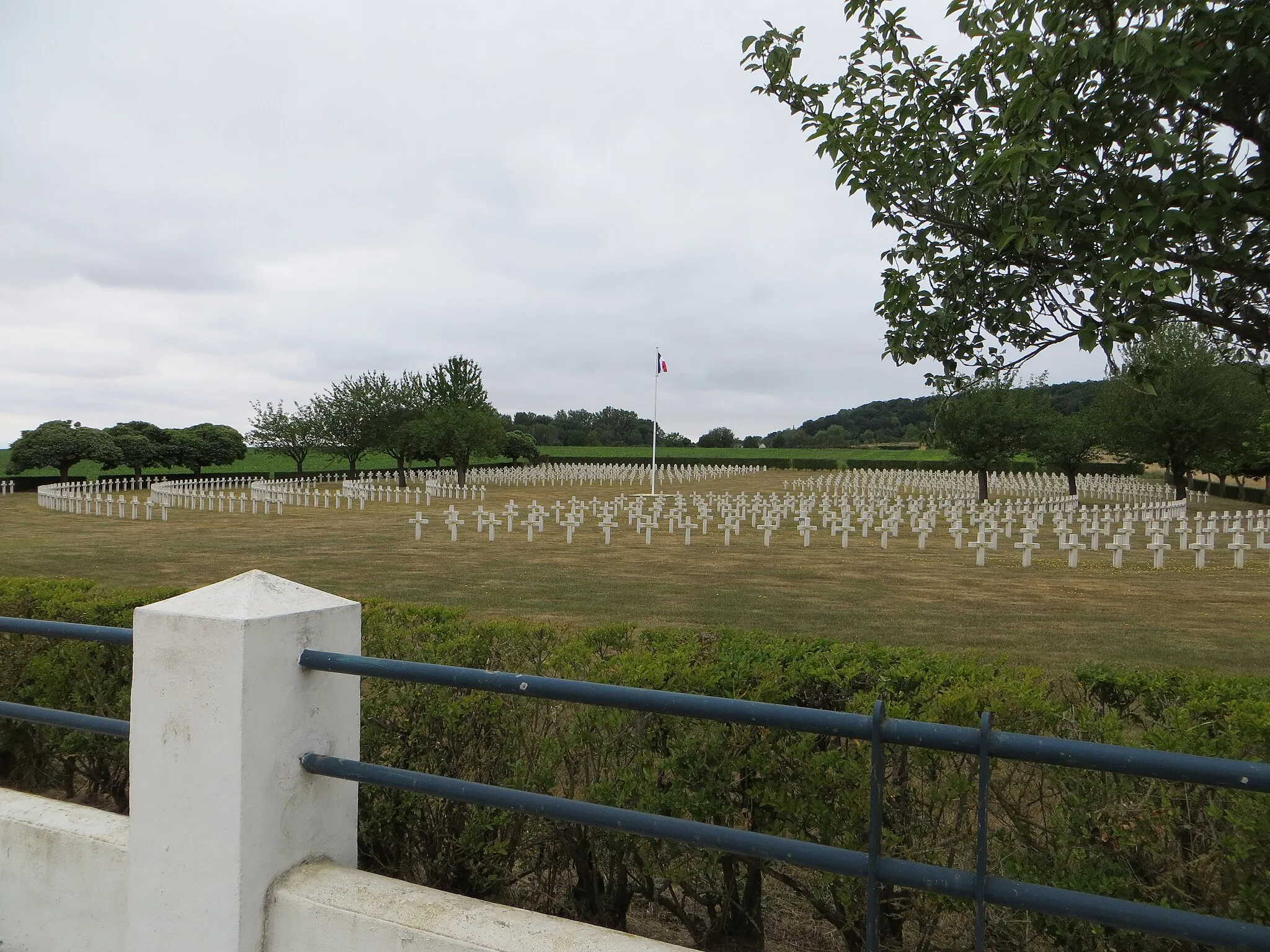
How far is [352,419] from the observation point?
55406 mm

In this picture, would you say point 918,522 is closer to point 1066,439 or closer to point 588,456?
point 1066,439

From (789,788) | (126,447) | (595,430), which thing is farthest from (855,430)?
(789,788)

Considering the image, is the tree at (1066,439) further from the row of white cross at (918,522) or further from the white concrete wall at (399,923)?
the white concrete wall at (399,923)

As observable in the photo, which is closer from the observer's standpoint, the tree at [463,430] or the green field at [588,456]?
the tree at [463,430]

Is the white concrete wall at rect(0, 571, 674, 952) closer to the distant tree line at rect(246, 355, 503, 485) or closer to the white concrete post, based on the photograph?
the white concrete post

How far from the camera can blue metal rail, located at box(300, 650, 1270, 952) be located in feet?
4.98

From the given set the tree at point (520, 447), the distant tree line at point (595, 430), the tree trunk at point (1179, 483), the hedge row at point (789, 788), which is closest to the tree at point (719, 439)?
the distant tree line at point (595, 430)

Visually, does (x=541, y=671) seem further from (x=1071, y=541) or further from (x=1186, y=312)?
(x=1071, y=541)

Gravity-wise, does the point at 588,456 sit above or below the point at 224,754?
above

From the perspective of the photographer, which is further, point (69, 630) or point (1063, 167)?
point (1063, 167)

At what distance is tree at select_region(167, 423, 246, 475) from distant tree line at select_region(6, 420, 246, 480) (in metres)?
0.04

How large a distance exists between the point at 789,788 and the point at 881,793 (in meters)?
1.31

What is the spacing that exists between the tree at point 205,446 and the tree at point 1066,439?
5058 centimetres

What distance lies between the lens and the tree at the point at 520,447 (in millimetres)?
79125
